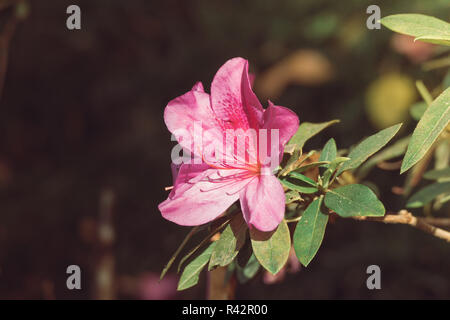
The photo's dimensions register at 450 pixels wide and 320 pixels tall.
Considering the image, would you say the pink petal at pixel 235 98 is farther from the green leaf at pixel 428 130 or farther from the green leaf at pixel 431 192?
the green leaf at pixel 431 192

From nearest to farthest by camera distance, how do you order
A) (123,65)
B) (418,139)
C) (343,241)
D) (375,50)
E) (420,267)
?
(418,139) → (420,267) → (343,241) → (375,50) → (123,65)

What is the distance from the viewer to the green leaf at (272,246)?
0.71m

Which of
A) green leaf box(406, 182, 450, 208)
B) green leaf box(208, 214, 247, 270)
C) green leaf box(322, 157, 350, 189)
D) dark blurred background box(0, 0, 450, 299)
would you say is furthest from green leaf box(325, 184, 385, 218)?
dark blurred background box(0, 0, 450, 299)

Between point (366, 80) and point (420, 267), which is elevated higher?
point (366, 80)

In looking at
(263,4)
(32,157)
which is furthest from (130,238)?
(263,4)

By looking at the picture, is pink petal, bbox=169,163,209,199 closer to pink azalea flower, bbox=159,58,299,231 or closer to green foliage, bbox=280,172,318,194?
pink azalea flower, bbox=159,58,299,231

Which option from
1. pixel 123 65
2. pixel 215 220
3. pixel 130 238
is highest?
pixel 123 65

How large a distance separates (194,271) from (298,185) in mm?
187

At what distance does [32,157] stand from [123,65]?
54cm

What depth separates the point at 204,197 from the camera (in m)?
0.78

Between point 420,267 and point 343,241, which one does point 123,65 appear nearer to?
point 343,241

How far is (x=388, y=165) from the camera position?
108 centimetres

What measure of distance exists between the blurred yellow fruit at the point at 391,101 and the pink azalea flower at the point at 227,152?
985 millimetres

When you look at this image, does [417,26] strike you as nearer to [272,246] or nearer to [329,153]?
[329,153]
